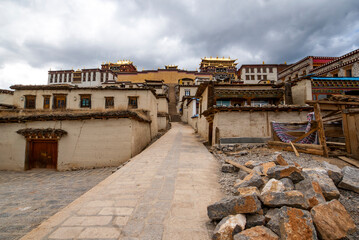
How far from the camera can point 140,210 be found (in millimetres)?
3268

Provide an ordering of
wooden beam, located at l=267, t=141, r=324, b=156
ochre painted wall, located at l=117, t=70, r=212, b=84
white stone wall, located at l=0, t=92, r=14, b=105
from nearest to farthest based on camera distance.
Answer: wooden beam, located at l=267, t=141, r=324, b=156 → white stone wall, located at l=0, t=92, r=14, b=105 → ochre painted wall, located at l=117, t=70, r=212, b=84

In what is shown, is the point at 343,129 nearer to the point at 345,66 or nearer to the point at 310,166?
the point at 310,166

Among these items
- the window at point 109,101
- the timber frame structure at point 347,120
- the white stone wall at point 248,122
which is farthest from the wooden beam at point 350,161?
the window at point 109,101

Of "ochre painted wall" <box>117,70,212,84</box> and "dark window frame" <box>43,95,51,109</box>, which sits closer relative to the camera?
"dark window frame" <box>43,95,51,109</box>

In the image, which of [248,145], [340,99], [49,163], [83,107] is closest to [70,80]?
[83,107]

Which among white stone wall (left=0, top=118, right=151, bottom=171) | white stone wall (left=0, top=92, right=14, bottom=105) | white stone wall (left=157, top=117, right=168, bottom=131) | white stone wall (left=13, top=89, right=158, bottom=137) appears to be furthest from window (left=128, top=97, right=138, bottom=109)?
white stone wall (left=0, top=92, right=14, bottom=105)

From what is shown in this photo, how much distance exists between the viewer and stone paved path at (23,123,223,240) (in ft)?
8.53

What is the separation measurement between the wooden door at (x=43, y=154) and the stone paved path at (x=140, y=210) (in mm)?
8901

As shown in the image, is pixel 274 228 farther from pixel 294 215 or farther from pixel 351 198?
pixel 351 198

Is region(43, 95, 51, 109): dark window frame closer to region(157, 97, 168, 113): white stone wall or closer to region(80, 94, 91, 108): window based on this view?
region(80, 94, 91, 108): window

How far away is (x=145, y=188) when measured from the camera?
436 cm

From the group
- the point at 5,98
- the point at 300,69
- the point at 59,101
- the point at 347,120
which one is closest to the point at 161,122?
the point at 59,101

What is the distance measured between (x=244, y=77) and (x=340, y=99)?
44.5 metres

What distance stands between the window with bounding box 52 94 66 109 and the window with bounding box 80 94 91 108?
2190 millimetres
